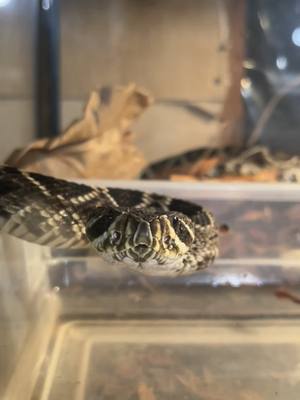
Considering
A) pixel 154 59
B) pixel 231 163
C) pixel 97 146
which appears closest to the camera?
pixel 97 146

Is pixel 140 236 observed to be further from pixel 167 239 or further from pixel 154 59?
pixel 154 59

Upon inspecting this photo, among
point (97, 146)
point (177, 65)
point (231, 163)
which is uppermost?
point (177, 65)

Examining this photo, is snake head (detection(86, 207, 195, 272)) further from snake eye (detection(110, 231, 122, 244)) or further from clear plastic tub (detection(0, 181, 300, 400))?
clear plastic tub (detection(0, 181, 300, 400))

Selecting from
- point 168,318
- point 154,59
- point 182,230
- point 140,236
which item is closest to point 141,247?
point 140,236

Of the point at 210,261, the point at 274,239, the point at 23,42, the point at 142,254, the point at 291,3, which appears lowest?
the point at 274,239

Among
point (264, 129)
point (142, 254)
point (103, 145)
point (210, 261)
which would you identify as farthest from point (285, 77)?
point (142, 254)

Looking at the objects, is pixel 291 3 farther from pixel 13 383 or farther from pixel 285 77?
pixel 13 383

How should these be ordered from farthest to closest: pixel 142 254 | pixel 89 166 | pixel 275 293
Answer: pixel 89 166
pixel 275 293
pixel 142 254
